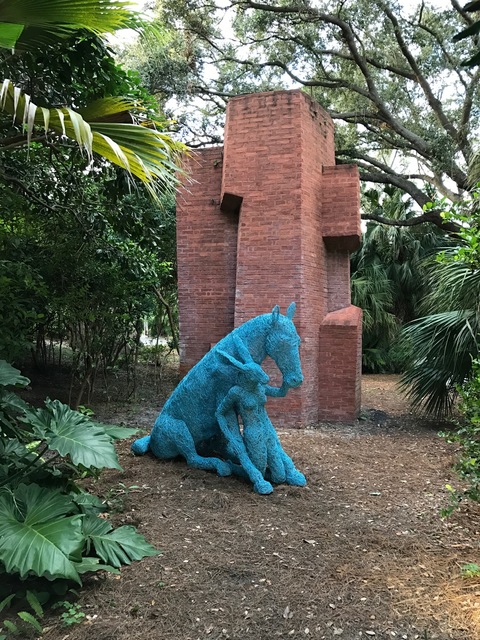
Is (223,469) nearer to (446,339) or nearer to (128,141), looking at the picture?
(128,141)

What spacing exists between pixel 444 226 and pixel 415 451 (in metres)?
7.39

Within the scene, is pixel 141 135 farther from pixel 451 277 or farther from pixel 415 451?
pixel 415 451

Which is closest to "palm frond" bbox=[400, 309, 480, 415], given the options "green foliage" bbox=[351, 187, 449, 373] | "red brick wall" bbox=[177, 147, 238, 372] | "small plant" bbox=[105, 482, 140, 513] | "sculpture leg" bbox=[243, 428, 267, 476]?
"red brick wall" bbox=[177, 147, 238, 372]

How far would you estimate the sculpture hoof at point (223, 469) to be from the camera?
180 inches

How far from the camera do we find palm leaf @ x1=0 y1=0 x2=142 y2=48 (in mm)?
3141

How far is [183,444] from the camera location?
15.5 ft

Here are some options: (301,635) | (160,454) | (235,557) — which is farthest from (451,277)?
(301,635)

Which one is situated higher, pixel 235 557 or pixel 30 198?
pixel 30 198

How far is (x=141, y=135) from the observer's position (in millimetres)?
3447

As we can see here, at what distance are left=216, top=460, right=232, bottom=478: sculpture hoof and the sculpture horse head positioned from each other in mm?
1046

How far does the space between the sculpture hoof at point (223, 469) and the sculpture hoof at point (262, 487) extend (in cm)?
38

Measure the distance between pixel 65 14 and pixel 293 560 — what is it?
4.02m

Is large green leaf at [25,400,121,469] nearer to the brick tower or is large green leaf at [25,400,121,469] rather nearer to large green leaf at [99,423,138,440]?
large green leaf at [99,423,138,440]

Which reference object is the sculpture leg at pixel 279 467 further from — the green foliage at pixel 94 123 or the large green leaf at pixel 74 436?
the green foliage at pixel 94 123
